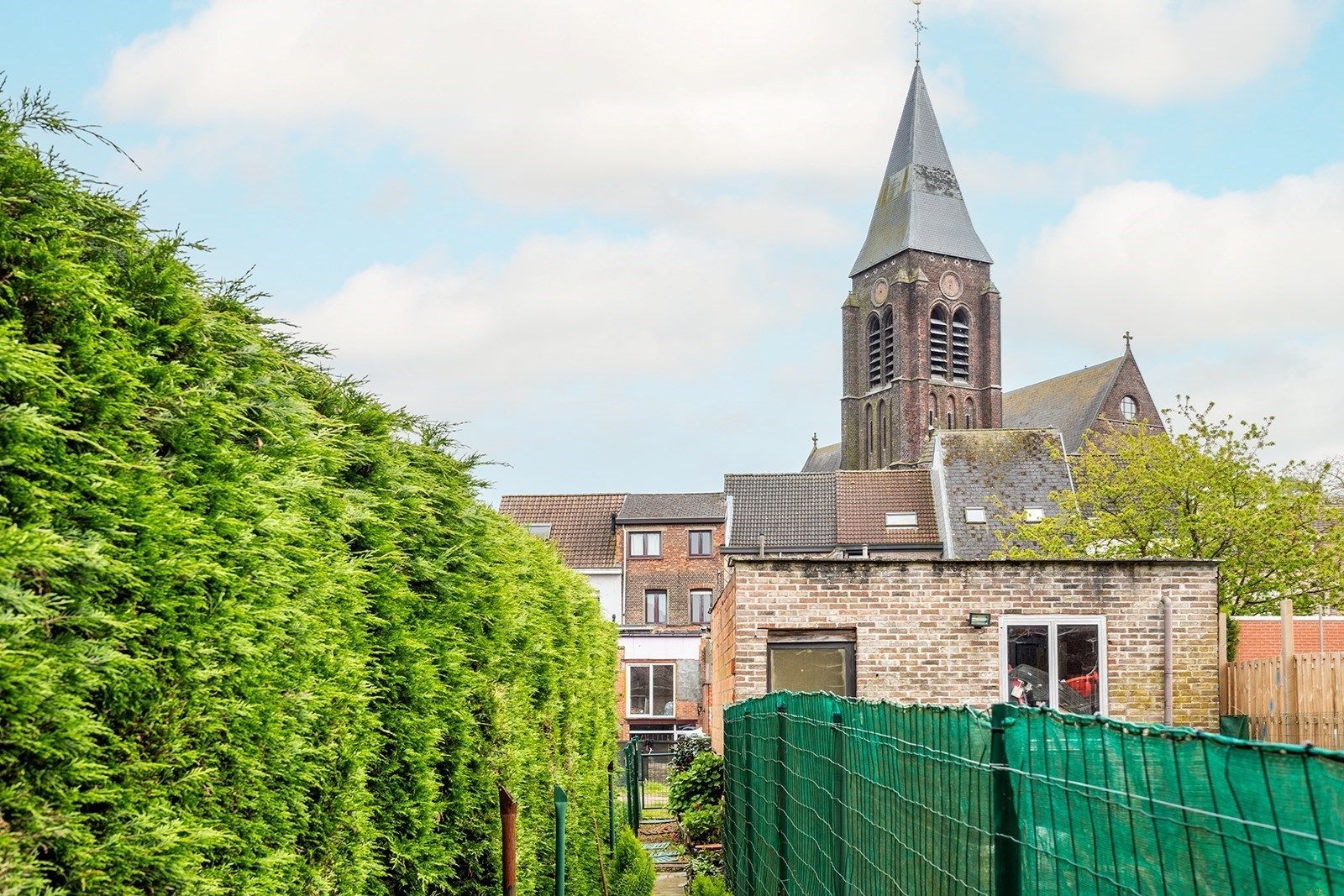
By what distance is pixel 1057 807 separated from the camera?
109 inches

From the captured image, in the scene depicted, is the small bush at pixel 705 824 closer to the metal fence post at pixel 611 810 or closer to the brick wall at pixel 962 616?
the metal fence post at pixel 611 810

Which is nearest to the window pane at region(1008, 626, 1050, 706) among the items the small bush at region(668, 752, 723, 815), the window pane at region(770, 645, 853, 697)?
the window pane at region(770, 645, 853, 697)

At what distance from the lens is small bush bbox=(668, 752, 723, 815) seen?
47.5 ft

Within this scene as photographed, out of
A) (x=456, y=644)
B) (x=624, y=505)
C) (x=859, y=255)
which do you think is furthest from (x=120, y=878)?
(x=859, y=255)

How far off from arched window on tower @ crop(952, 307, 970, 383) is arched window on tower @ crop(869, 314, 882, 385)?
13.2ft

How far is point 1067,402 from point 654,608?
26.4 meters

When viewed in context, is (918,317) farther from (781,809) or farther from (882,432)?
(781,809)

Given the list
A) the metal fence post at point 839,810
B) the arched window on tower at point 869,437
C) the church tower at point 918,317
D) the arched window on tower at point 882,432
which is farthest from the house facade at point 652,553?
the metal fence post at point 839,810

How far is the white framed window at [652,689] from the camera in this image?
41.9 metres

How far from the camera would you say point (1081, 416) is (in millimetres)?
59094

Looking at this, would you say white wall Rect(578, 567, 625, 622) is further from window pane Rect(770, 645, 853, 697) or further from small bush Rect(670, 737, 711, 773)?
window pane Rect(770, 645, 853, 697)

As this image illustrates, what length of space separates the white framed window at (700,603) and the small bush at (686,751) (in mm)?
28070

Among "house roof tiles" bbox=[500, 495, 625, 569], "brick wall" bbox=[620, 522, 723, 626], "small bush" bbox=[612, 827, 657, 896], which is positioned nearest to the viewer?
"small bush" bbox=[612, 827, 657, 896]

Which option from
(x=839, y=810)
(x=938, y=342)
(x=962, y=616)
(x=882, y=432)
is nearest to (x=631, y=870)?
(x=962, y=616)
